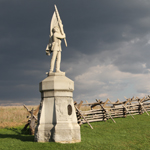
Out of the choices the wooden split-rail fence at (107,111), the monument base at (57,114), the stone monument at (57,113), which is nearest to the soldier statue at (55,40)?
the stone monument at (57,113)

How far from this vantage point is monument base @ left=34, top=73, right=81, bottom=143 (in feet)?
27.1

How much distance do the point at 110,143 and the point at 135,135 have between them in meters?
2.86

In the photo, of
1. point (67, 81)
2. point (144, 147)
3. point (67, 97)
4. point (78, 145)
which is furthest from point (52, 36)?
point (144, 147)

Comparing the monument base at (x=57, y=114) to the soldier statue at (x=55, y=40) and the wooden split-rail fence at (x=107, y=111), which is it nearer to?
the soldier statue at (x=55, y=40)

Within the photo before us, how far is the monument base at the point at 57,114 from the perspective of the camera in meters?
8.26

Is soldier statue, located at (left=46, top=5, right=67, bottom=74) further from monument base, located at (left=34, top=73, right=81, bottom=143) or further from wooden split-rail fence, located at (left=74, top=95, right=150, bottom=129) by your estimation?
wooden split-rail fence, located at (left=74, top=95, right=150, bottom=129)

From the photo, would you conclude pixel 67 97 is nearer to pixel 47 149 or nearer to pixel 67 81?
pixel 67 81

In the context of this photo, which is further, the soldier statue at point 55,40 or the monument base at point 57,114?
the soldier statue at point 55,40

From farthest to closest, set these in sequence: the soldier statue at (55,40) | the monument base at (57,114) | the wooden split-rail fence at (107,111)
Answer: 1. the wooden split-rail fence at (107,111)
2. the soldier statue at (55,40)
3. the monument base at (57,114)

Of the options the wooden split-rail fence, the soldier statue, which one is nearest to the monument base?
the soldier statue

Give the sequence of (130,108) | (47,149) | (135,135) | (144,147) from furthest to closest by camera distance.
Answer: (130,108), (135,135), (144,147), (47,149)

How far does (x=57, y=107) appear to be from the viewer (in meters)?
8.52

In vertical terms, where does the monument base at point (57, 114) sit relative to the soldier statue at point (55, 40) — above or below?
below

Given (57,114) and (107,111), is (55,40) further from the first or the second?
(107,111)
